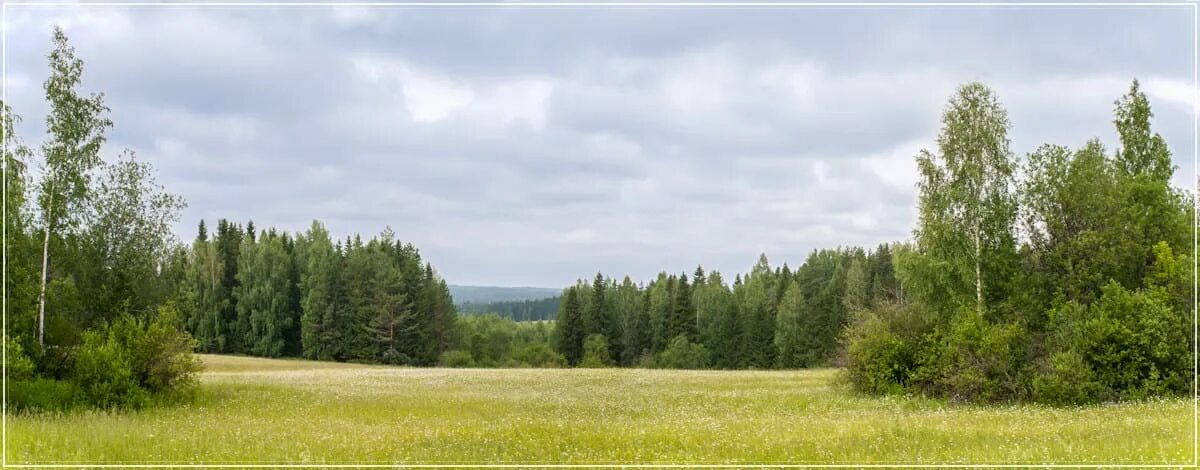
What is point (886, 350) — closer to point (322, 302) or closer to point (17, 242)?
point (17, 242)

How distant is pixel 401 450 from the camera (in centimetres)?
1659

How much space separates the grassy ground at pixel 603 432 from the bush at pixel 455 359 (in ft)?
216

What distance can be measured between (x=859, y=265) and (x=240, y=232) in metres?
86.4

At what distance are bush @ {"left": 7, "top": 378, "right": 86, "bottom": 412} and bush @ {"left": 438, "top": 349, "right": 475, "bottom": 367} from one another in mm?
71932

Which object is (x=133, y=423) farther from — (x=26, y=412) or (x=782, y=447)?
(x=782, y=447)

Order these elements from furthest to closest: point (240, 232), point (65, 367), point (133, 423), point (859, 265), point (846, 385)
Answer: point (240, 232) → point (859, 265) → point (846, 385) → point (65, 367) → point (133, 423)

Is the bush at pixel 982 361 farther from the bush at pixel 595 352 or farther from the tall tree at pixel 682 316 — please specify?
the tall tree at pixel 682 316

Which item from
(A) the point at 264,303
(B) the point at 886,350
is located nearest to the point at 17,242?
(B) the point at 886,350

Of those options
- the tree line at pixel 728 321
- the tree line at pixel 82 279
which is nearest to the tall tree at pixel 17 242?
the tree line at pixel 82 279

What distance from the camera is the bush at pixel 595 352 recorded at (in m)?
102

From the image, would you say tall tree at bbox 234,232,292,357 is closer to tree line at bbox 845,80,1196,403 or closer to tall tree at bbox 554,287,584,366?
tall tree at bbox 554,287,584,366

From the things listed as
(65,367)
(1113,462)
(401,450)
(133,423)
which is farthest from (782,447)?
(65,367)

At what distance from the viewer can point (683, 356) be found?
10444 centimetres

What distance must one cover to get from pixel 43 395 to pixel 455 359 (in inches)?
2903
